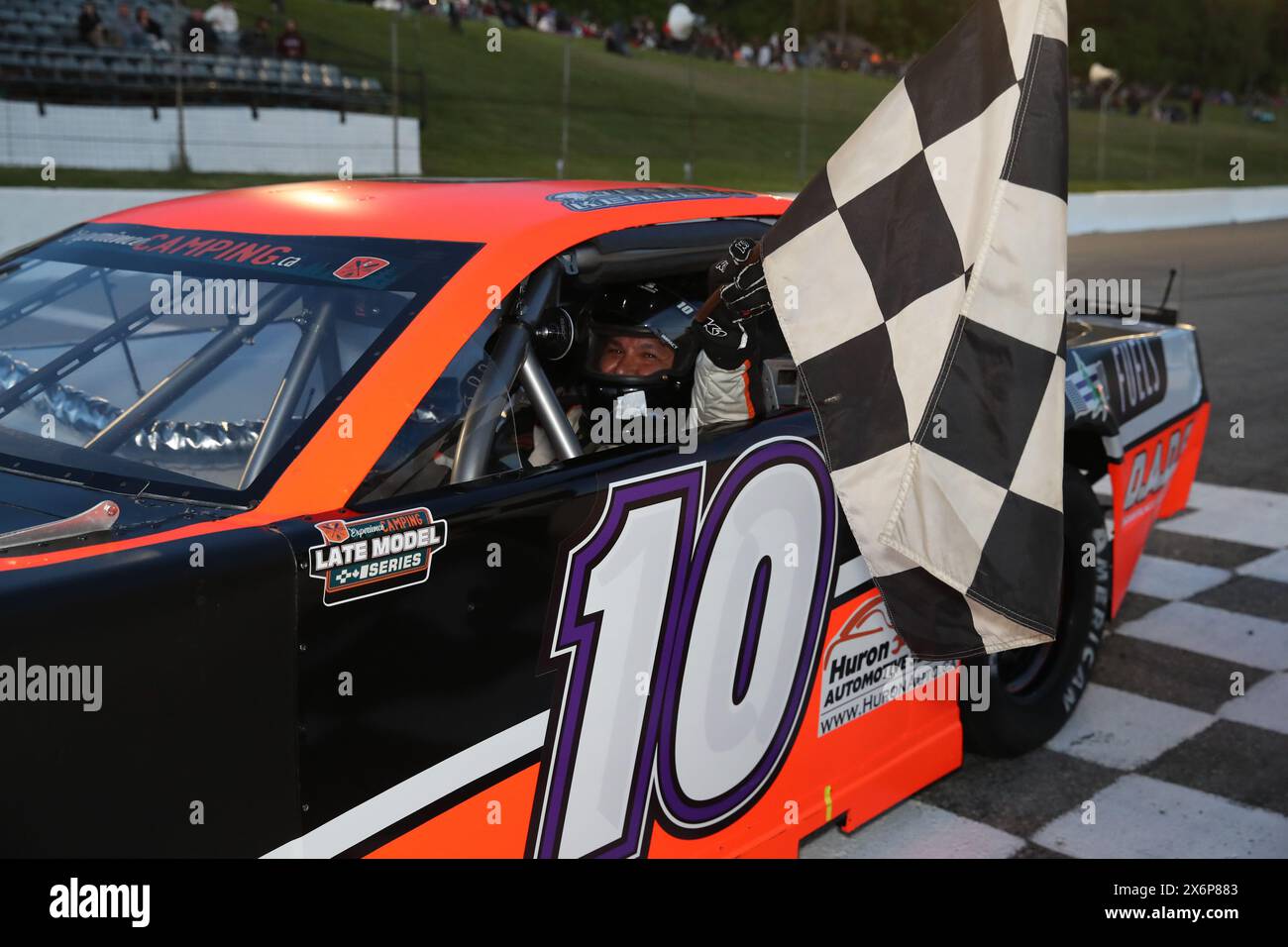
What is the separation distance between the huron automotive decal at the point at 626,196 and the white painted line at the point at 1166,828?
5.66ft

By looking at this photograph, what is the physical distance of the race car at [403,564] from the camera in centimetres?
167

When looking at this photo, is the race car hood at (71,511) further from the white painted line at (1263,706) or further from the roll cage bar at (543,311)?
the white painted line at (1263,706)

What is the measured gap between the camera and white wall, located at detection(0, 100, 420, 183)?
1322 cm

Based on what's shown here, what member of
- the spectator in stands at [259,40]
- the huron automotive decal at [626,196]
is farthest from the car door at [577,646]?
the spectator in stands at [259,40]

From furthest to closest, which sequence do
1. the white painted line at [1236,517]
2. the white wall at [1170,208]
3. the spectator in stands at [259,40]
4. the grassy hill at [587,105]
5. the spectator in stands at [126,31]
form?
the white wall at [1170,208], the grassy hill at [587,105], the spectator in stands at [259,40], the spectator in stands at [126,31], the white painted line at [1236,517]

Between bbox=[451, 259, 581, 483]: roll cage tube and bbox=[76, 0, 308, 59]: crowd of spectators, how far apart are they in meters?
14.5

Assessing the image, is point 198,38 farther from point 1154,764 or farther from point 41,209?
point 1154,764

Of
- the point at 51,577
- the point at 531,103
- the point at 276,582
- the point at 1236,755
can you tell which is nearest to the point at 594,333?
the point at 276,582

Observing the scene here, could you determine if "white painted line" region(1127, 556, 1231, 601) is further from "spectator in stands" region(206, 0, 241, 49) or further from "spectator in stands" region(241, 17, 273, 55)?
"spectator in stands" region(206, 0, 241, 49)

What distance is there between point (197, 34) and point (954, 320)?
1566 centimetres

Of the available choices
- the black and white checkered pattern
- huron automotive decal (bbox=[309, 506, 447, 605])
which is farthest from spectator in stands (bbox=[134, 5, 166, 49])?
huron automotive decal (bbox=[309, 506, 447, 605])

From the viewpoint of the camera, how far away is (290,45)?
17.5 m

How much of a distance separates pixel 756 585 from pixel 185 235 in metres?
1.32

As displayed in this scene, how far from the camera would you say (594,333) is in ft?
9.54
